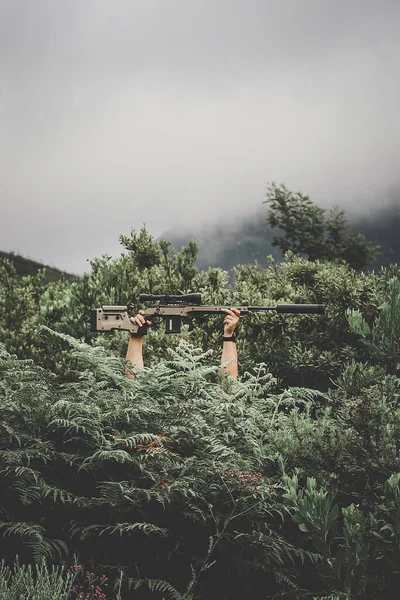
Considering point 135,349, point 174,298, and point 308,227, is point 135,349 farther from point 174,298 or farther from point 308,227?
point 308,227

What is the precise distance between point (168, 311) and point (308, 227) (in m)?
14.3

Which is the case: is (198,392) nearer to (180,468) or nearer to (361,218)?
(180,468)

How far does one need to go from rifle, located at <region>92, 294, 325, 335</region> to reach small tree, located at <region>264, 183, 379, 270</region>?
13237mm

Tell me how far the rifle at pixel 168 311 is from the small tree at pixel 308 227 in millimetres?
13237

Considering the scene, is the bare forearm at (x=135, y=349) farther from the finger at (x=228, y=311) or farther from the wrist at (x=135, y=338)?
the finger at (x=228, y=311)

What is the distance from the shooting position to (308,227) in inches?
810

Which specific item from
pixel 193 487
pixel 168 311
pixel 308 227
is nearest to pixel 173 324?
pixel 168 311

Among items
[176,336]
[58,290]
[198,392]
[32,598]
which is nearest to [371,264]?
[58,290]

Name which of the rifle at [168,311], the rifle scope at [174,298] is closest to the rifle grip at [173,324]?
the rifle at [168,311]

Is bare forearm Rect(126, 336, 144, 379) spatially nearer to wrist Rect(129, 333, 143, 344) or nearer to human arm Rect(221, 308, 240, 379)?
wrist Rect(129, 333, 143, 344)

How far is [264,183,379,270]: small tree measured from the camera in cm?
2031

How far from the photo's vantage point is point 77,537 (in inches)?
152

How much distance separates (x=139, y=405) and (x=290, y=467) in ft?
3.63

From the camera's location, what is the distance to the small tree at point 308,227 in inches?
800
